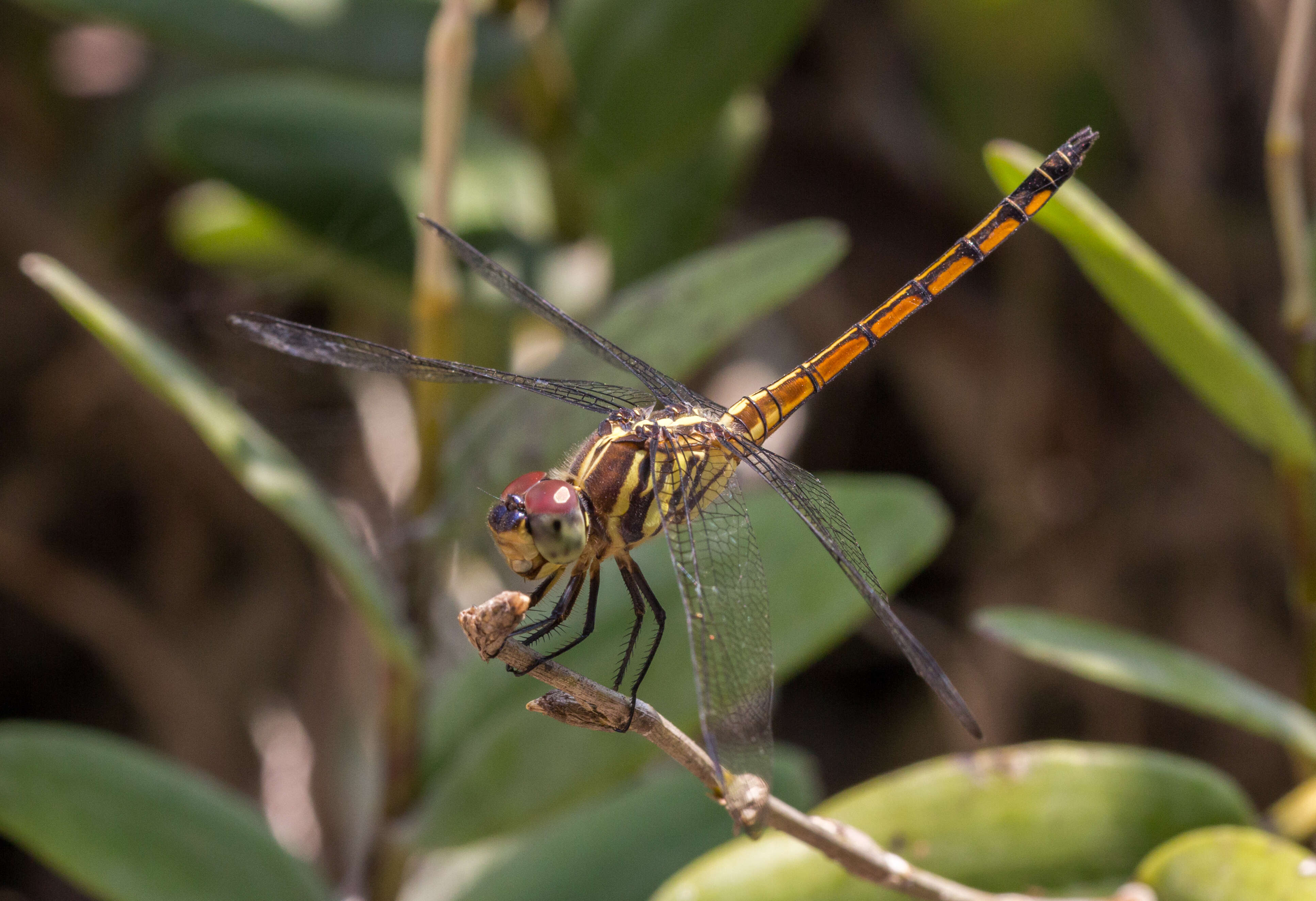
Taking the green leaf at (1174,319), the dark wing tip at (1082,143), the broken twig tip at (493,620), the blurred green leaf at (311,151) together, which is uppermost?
the blurred green leaf at (311,151)

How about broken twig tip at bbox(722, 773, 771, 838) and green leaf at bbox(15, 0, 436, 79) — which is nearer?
broken twig tip at bbox(722, 773, 771, 838)

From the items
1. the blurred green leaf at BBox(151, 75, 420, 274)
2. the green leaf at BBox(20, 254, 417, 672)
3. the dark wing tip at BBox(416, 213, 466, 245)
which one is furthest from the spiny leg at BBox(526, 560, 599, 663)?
the blurred green leaf at BBox(151, 75, 420, 274)

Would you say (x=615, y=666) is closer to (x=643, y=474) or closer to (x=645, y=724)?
(x=643, y=474)

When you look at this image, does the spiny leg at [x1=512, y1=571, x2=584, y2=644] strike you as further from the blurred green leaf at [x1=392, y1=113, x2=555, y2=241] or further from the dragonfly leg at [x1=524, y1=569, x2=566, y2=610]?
the blurred green leaf at [x1=392, y1=113, x2=555, y2=241]

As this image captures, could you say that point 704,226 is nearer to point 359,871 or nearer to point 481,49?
point 481,49

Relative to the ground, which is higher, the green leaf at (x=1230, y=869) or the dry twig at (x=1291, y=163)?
the dry twig at (x=1291, y=163)

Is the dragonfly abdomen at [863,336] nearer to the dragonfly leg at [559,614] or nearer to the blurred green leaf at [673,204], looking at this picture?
the dragonfly leg at [559,614]

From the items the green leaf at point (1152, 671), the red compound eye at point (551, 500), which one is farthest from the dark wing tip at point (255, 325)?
the green leaf at point (1152, 671)
